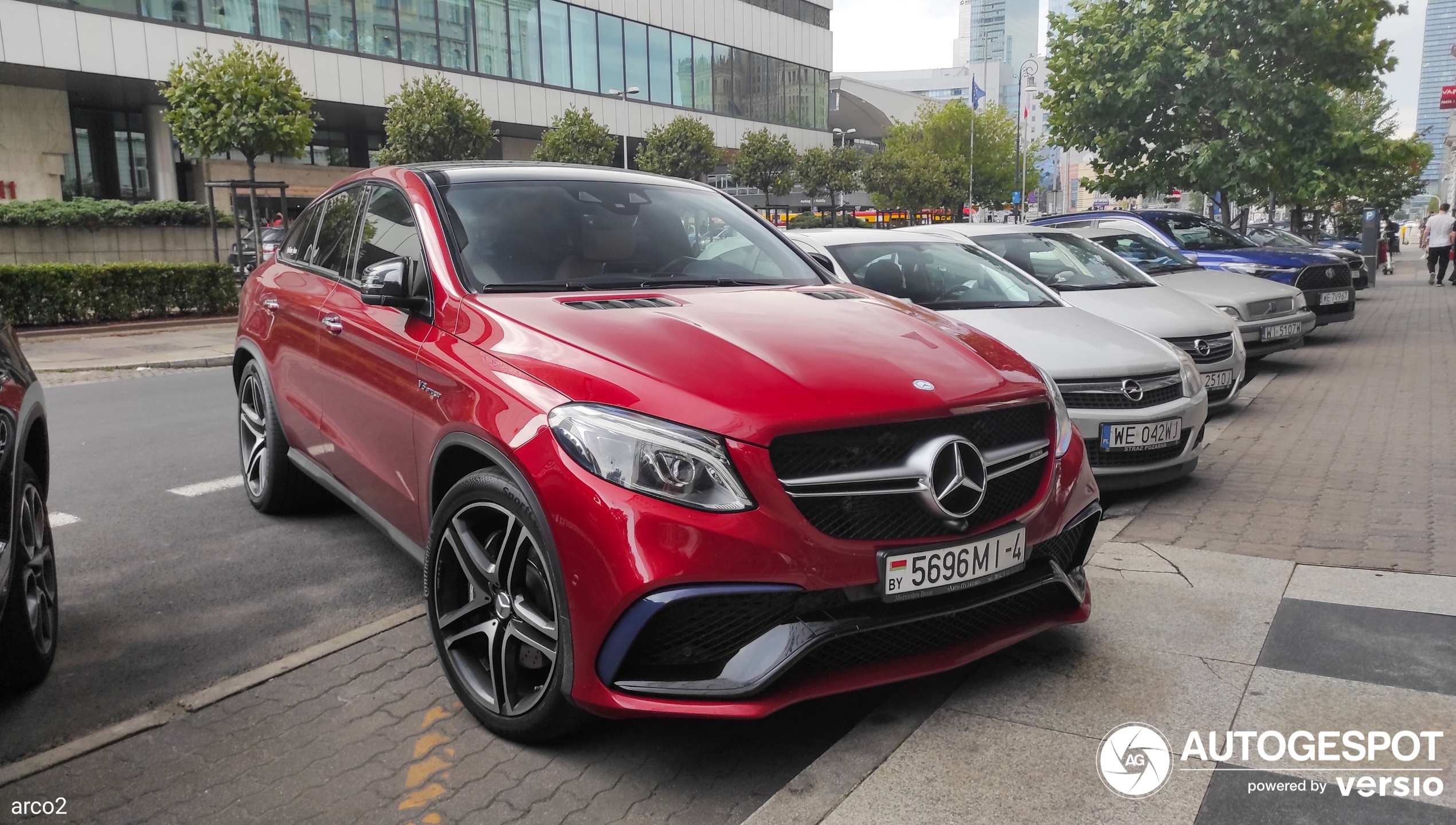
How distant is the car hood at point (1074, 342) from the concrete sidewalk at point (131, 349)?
34.0ft

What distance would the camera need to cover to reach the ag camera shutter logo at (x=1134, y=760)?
9.02 feet

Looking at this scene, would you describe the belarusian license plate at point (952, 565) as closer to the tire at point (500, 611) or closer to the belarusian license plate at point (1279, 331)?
the tire at point (500, 611)

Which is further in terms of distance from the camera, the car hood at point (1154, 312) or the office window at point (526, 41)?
the office window at point (526, 41)

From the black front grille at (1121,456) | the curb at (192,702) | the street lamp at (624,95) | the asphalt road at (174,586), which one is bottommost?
the asphalt road at (174,586)

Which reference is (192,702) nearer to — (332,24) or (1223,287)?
(1223,287)

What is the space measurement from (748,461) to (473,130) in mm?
30500

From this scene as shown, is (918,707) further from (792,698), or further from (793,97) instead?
(793,97)

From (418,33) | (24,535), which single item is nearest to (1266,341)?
(24,535)

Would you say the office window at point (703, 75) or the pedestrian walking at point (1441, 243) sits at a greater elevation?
the office window at point (703, 75)

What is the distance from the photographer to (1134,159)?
2016 cm

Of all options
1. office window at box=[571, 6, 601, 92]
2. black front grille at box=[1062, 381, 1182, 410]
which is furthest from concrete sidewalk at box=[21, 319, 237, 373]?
office window at box=[571, 6, 601, 92]

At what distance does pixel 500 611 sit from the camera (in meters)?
3.07

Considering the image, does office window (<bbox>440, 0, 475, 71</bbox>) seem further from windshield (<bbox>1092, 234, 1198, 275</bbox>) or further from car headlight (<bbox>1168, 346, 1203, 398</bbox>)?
car headlight (<bbox>1168, 346, 1203, 398</bbox>)

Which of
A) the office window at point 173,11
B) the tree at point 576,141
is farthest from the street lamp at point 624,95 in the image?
the office window at point 173,11
